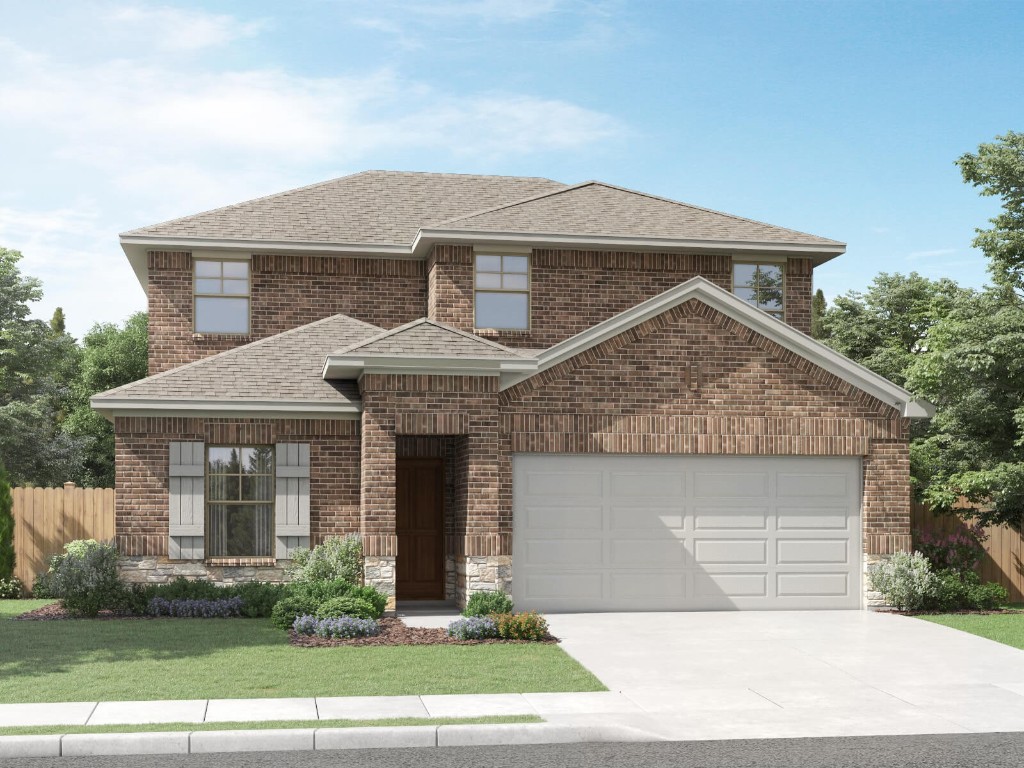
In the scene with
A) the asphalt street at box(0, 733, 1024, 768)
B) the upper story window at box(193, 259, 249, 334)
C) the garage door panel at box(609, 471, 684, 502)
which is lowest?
the asphalt street at box(0, 733, 1024, 768)

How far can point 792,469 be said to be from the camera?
19094 mm

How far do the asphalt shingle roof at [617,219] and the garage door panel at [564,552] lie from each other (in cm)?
658

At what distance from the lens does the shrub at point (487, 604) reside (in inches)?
637

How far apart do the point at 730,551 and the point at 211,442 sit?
8.75 meters

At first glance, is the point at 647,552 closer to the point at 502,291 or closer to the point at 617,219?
the point at 502,291

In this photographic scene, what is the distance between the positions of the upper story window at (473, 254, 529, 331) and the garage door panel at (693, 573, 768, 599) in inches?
250

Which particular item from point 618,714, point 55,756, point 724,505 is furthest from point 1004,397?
point 55,756

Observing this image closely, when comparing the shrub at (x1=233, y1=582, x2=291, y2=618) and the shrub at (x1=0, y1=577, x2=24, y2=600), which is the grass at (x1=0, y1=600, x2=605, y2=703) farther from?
the shrub at (x1=0, y1=577, x2=24, y2=600)

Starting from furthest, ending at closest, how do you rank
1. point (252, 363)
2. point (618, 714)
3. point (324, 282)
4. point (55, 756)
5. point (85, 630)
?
point (324, 282)
point (252, 363)
point (85, 630)
point (618, 714)
point (55, 756)

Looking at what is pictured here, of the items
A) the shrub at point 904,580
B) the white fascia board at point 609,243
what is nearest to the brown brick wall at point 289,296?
the white fascia board at point 609,243

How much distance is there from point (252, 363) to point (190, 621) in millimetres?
4908

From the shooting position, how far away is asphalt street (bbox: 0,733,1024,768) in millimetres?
8930

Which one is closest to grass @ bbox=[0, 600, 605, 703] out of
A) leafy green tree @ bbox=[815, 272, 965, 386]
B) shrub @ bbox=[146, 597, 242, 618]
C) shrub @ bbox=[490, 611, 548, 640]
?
shrub @ bbox=[490, 611, 548, 640]

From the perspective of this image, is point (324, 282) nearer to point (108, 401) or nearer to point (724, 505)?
point (108, 401)
